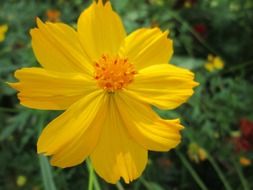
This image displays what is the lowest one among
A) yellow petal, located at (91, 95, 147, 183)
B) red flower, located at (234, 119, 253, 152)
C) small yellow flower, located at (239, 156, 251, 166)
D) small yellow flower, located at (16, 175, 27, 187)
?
small yellow flower, located at (239, 156, 251, 166)

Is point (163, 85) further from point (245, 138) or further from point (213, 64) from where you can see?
point (213, 64)

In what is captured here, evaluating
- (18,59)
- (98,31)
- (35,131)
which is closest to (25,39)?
(18,59)

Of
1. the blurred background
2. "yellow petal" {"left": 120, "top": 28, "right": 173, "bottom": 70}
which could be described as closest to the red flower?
the blurred background

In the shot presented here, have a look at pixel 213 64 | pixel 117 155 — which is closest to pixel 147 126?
pixel 117 155

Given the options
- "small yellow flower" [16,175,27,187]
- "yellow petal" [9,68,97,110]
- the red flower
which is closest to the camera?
"yellow petal" [9,68,97,110]

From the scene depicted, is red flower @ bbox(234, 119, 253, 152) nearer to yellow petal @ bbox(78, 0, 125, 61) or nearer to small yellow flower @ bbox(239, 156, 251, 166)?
small yellow flower @ bbox(239, 156, 251, 166)

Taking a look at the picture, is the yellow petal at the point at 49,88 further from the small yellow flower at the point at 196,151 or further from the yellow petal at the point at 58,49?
the small yellow flower at the point at 196,151

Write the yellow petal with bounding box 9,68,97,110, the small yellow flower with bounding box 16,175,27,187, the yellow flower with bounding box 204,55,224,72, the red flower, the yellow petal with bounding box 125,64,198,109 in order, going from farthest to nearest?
the yellow flower with bounding box 204,55,224,72, the red flower, the small yellow flower with bounding box 16,175,27,187, the yellow petal with bounding box 125,64,198,109, the yellow petal with bounding box 9,68,97,110
